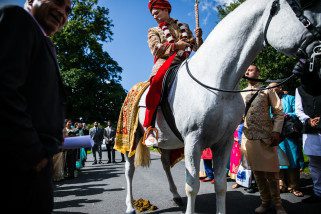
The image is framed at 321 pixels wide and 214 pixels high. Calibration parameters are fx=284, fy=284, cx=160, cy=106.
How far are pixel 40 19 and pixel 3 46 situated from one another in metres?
0.48

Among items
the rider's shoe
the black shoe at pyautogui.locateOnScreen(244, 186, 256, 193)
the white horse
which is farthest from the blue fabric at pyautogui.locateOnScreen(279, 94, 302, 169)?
the rider's shoe

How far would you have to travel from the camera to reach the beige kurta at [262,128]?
4172mm

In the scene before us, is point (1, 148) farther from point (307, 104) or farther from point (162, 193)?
point (162, 193)

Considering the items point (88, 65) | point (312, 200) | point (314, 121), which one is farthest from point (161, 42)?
point (88, 65)

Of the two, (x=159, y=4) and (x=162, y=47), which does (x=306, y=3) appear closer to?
(x=162, y=47)

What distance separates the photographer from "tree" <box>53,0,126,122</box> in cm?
2681

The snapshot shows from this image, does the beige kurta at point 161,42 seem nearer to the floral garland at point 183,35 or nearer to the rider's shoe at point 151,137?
the floral garland at point 183,35

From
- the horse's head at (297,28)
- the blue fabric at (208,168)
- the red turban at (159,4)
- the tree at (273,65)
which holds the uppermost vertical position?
the tree at (273,65)

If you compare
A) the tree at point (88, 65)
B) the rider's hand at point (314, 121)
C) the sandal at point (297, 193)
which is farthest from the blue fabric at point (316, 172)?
the tree at point (88, 65)

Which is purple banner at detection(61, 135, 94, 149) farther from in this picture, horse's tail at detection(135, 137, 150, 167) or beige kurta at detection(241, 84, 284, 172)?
beige kurta at detection(241, 84, 284, 172)

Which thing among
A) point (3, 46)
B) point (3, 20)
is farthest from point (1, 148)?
point (3, 20)

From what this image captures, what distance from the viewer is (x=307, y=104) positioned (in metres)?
4.55

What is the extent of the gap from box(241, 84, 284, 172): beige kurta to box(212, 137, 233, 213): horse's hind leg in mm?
1216

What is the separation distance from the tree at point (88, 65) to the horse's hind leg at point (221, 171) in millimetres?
23314
